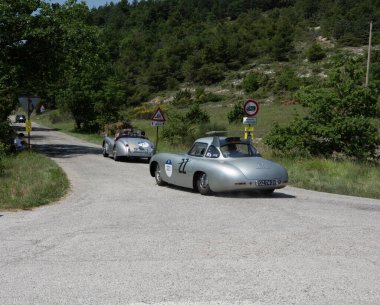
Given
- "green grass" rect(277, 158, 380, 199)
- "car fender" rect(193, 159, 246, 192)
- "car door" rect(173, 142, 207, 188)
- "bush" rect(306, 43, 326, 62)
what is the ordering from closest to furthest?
"car fender" rect(193, 159, 246, 192)
"car door" rect(173, 142, 207, 188)
"green grass" rect(277, 158, 380, 199)
"bush" rect(306, 43, 326, 62)

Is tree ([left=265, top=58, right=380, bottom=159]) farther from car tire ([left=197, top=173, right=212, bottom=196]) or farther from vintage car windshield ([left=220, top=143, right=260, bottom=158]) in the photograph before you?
car tire ([left=197, top=173, right=212, bottom=196])

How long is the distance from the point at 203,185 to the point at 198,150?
47.0 inches

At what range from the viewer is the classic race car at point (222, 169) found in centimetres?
1159

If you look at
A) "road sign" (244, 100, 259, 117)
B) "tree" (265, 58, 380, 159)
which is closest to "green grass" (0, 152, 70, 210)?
"road sign" (244, 100, 259, 117)

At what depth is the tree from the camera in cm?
2034

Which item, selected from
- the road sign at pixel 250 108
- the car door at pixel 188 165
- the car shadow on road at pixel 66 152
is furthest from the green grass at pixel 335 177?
the car shadow on road at pixel 66 152

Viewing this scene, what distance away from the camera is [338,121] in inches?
802

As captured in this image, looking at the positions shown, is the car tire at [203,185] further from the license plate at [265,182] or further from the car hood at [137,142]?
the car hood at [137,142]

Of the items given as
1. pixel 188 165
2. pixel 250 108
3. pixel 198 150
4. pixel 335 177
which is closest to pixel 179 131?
pixel 250 108

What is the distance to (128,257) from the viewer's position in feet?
20.9

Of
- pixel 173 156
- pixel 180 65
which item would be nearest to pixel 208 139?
pixel 173 156

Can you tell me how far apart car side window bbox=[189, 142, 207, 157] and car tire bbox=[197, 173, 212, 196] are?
690mm

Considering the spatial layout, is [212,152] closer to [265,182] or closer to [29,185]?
[265,182]

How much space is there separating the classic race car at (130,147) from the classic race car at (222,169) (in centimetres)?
774
